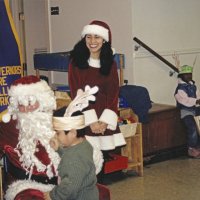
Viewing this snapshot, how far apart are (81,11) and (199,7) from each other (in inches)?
61.3

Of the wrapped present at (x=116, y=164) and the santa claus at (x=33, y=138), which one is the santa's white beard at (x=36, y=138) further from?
the wrapped present at (x=116, y=164)

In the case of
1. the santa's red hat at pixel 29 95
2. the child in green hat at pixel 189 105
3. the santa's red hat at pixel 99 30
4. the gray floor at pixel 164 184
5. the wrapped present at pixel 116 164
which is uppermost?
→ the santa's red hat at pixel 99 30

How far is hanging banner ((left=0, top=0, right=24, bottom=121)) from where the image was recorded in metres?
3.14

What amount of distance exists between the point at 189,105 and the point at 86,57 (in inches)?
82.5

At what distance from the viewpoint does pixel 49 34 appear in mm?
6781

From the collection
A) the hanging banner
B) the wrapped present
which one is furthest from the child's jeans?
the hanging banner

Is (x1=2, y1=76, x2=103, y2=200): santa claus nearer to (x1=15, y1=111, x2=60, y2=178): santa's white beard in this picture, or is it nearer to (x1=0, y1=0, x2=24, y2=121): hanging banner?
(x1=15, y1=111, x2=60, y2=178): santa's white beard

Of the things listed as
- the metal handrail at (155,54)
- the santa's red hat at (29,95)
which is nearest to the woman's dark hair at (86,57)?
the santa's red hat at (29,95)

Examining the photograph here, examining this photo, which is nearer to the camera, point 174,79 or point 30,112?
point 30,112

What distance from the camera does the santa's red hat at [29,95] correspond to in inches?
107

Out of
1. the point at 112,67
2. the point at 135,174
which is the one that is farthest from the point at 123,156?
the point at 112,67

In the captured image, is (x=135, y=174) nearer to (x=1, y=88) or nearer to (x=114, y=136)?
(x=114, y=136)

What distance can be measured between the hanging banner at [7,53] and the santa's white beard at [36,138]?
18.6 inches

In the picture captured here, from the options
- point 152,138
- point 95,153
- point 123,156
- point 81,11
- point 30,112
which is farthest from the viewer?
point 81,11
